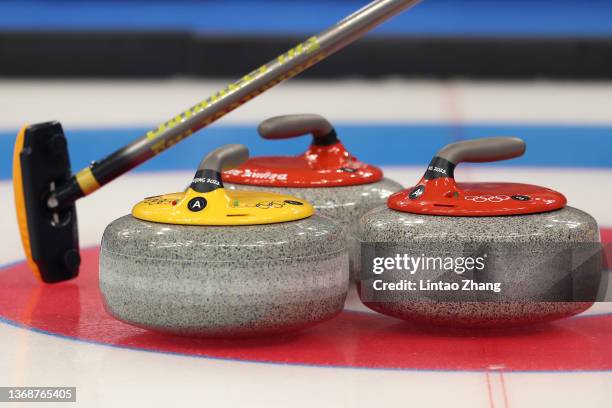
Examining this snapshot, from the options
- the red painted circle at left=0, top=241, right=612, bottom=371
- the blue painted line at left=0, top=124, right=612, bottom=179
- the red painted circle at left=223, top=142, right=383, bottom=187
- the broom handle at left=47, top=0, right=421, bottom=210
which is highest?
the broom handle at left=47, top=0, right=421, bottom=210

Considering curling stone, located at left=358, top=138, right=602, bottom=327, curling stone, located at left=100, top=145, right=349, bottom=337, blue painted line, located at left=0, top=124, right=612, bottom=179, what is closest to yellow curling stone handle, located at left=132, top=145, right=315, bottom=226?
curling stone, located at left=100, top=145, right=349, bottom=337

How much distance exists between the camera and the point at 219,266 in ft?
6.91

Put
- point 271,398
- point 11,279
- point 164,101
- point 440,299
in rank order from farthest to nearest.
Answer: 1. point 164,101
2. point 11,279
3. point 440,299
4. point 271,398

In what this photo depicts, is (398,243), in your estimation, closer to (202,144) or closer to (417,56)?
(202,144)

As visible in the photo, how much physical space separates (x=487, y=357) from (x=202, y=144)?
3574 mm

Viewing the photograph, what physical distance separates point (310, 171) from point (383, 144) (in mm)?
2680

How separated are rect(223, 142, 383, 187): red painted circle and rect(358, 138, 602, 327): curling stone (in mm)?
402

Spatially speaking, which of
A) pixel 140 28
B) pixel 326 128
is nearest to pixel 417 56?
pixel 140 28

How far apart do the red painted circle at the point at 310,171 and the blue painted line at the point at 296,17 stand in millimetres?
5133

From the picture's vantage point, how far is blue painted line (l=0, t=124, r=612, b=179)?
16.0 feet

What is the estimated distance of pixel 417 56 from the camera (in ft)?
26.8

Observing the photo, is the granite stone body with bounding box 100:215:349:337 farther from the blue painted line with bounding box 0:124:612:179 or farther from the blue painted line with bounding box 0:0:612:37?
the blue painted line with bounding box 0:0:612:37

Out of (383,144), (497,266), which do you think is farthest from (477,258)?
(383,144)

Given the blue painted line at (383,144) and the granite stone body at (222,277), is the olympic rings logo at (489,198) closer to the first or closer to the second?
the granite stone body at (222,277)
